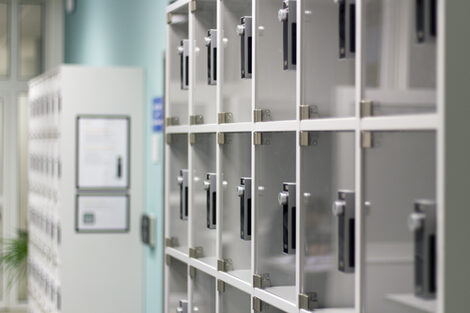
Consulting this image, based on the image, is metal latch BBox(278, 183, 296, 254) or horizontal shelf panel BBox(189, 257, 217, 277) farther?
horizontal shelf panel BBox(189, 257, 217, 277)

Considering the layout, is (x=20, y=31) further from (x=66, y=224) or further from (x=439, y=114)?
(x=439, y=114)

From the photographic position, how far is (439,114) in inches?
66.7

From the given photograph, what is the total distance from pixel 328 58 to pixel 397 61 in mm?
353

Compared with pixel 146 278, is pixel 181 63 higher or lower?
higher

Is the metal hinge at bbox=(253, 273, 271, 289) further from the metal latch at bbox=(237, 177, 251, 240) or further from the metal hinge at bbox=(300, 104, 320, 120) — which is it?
the metal hinge at bbox=(300, 104, 320, 120)

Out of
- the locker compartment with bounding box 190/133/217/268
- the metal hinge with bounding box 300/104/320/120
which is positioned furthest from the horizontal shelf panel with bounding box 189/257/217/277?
the metal hinge with bounding box 300/104/320/120

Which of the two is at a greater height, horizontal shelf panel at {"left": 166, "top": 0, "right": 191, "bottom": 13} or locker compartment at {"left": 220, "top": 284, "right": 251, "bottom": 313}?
horizontal shelf panel at {"left": 166, "top": 0, "right": 191, "bottom": 13}

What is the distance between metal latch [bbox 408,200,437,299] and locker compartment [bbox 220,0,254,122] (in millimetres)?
1106

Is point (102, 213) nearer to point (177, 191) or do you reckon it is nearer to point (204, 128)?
point (177, 191)

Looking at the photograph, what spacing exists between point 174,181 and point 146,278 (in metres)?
1.80

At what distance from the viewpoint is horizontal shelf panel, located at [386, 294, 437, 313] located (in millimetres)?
1742

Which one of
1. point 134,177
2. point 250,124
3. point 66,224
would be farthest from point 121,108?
point 250,124

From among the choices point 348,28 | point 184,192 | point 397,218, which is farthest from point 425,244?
point 184,192

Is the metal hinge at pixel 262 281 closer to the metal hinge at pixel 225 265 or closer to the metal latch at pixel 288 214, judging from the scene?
the metal latch at pixel 288 214
